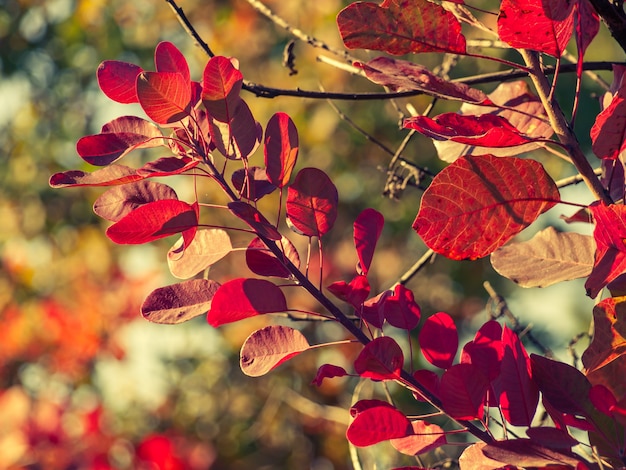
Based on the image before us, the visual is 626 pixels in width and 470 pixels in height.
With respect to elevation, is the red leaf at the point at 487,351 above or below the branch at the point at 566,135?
below

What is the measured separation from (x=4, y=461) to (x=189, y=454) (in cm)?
70

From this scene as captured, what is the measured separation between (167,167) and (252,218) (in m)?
0.07

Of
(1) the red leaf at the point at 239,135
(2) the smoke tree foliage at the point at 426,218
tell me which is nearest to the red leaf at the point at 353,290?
(2) the smoke tree foliage at the point at 426,218

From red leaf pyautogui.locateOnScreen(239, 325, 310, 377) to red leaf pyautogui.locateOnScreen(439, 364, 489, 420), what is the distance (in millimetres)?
91

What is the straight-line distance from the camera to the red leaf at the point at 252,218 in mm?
437

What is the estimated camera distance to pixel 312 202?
1.69 feet

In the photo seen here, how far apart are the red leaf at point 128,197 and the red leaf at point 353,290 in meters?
0.12

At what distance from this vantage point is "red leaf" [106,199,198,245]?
44 cm

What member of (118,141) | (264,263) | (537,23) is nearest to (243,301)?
(264,263)

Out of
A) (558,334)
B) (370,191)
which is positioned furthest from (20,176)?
(558,334)

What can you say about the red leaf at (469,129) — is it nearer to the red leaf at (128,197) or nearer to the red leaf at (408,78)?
the red leaf at (408,78)

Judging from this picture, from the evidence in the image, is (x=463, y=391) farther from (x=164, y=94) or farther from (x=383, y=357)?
(x=164, y=94)

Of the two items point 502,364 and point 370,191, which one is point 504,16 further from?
point 370,191

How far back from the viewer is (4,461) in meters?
2.75
